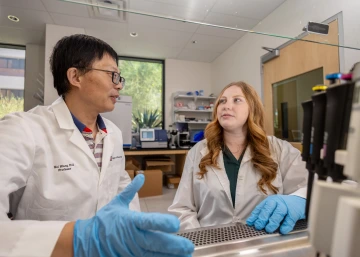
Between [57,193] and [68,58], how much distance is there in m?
0.56

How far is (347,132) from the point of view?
0.23 metres

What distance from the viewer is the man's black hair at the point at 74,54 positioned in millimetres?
835

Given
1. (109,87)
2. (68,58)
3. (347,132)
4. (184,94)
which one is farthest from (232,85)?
(184,94)

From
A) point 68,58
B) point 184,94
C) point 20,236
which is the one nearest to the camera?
point 20,236

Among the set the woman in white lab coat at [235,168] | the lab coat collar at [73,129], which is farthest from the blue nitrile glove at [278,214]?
the lab coat collar at [73,129]

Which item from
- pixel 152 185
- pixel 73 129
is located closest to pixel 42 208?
pixel 73 129

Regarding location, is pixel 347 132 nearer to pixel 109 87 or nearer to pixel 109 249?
pixel 109 249

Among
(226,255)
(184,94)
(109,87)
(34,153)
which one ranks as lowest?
(226,255)

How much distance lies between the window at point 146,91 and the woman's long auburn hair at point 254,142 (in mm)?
2511

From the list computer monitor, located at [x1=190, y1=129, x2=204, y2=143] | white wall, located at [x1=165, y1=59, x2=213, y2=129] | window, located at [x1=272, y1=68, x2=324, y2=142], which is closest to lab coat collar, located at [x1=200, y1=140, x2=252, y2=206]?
window, located at [x1=272, y1=68, x2=324, y2=142]

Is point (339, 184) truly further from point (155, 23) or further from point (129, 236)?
point (155, 23)

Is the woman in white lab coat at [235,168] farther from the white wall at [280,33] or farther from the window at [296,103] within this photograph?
the white wall at [280,33]

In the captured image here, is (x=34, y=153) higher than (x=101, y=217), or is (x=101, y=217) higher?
(x=34, y=153)

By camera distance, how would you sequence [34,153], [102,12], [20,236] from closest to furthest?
1. [20,236]
2. [34,153]
3. [102,12]
